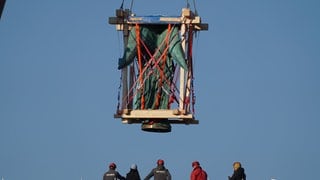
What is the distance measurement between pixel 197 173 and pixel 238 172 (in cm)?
131

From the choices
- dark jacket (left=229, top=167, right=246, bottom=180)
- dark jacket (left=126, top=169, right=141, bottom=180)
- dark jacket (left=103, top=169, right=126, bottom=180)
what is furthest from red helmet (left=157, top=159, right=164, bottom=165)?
dark jacket (left=229, top=167, right=246, bottom=180)

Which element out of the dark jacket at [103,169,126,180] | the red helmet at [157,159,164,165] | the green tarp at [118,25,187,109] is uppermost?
the green tarp at [118,25,187,109]

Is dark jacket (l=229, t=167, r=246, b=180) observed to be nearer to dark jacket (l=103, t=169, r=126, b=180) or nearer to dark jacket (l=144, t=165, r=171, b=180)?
dark jacket (l=144, t=165, r=171, b=180)

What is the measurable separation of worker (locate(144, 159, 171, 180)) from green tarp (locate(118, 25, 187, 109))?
12.6 feet

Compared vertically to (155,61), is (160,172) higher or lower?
lower

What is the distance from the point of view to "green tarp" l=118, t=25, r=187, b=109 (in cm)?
6138

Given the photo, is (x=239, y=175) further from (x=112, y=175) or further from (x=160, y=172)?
Answer: (x=112, y=175)

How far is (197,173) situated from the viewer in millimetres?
57000

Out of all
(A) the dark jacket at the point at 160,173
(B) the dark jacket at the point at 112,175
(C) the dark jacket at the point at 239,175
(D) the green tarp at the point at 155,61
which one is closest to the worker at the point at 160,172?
(A) the dark jacket at the point at 160,173

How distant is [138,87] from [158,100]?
87 centimetres

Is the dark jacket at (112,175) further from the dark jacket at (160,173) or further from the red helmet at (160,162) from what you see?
the red helmet at (160,162)

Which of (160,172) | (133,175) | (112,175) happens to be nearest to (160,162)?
(160,172)

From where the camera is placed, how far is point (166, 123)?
199ft

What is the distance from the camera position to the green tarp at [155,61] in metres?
61.4
